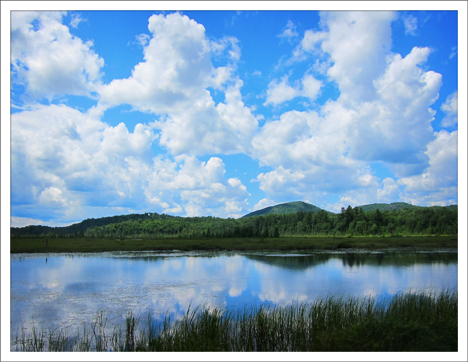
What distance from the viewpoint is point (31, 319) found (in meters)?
12.9

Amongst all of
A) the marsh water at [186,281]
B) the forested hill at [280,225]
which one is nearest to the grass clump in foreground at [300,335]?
the marsh water at [186,281]

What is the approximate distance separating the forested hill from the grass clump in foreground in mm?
38554

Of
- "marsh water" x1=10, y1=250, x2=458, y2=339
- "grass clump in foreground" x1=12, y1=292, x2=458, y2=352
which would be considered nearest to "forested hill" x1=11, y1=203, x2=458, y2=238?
"marsh water" x1=10, y1=250, x2=458, y2=339

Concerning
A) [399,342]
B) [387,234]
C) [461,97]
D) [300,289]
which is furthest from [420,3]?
[387,234]

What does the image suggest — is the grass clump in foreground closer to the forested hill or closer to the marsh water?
the marsh water

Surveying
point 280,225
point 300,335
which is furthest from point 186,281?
point 280,225

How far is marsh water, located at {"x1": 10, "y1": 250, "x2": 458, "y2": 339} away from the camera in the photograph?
14.2 m

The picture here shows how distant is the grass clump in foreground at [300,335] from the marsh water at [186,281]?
7.57 feet

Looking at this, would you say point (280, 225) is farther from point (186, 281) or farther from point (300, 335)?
point (300, 335)

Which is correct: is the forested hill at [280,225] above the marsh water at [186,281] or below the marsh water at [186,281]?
above

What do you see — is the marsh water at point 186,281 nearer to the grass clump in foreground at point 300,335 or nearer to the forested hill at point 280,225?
the grass clump in foreground at point 300,335

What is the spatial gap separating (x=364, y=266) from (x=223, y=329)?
64.8 ft

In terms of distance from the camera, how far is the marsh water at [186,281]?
1420 cm

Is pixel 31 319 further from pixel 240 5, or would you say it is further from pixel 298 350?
pixel 240 5
